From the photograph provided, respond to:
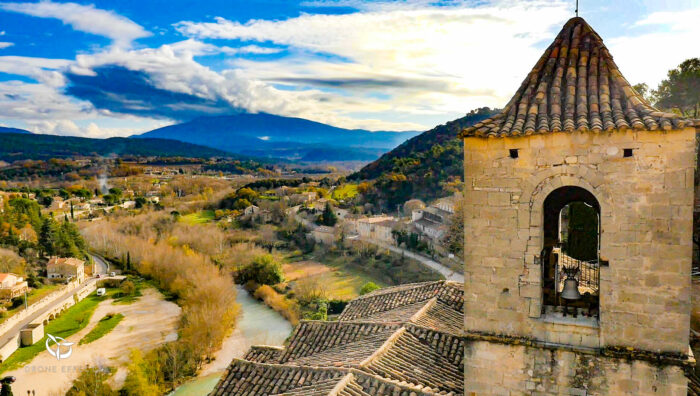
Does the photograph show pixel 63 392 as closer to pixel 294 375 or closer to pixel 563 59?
pixel 294 375

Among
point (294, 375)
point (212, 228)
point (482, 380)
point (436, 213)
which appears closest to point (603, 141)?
point (482, 380)

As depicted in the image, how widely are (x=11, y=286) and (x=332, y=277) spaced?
20987 millimetres

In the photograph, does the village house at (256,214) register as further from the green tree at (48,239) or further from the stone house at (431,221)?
the green tree at (48,239)

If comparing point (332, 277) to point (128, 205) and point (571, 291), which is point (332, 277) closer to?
point (571, 291)

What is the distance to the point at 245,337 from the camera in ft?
79.0

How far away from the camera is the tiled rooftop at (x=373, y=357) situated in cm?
694

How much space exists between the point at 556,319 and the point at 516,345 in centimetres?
48

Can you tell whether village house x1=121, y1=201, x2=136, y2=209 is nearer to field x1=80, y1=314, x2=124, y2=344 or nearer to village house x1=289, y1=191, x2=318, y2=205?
village house x1=289, y1=191, x2=318, y2=205

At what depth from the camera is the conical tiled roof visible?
4723mm

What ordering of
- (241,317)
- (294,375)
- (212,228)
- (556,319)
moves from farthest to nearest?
(212,228) < (241,317) < (294,375) < (556,319)

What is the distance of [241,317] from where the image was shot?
27.2 meters

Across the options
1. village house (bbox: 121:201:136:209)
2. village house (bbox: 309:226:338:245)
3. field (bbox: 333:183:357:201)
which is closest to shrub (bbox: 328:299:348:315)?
village house (bbox: 309:226:338:245)

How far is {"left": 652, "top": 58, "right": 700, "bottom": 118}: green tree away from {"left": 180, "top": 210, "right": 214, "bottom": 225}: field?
4213cm

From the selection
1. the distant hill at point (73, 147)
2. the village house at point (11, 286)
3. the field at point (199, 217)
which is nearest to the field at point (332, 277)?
the village house at point (11, 286)
